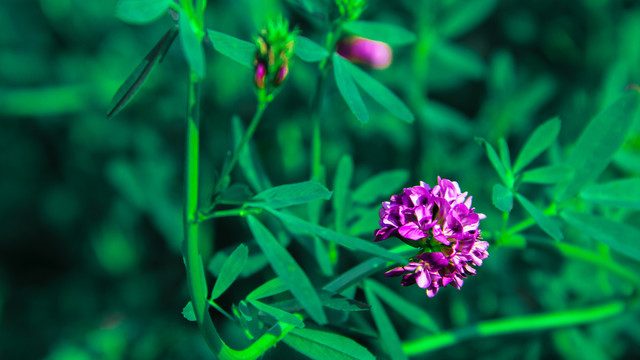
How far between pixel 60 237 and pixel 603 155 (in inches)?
50.8

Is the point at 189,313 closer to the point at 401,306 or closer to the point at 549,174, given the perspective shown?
the point at 401,306

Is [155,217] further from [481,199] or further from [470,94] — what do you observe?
[470,94]

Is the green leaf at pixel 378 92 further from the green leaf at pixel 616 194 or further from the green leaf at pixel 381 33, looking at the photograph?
the green leaf at pixel 616 194

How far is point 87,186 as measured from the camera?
57.9 inches

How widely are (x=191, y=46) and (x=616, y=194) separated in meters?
0.50

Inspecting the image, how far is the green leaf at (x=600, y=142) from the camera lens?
65 centimetres

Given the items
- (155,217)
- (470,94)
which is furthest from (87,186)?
(470,94)

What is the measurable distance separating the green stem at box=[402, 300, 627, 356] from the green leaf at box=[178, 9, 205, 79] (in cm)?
45

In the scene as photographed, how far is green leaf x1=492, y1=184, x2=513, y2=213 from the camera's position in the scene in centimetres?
53

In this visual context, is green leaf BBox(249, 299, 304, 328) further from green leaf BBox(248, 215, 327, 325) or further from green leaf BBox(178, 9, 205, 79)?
green leaf BBox(178, 9, 205, 79)

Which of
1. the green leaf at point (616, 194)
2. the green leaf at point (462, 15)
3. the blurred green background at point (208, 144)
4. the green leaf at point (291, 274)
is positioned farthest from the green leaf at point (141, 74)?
the green leaf at point (462, 15)

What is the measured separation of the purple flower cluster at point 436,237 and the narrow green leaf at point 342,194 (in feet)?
0.53

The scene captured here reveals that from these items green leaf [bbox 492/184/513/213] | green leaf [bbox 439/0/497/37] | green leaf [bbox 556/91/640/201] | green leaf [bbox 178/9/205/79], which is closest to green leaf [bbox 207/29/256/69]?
green leaf [bbox 178/9/205/79]

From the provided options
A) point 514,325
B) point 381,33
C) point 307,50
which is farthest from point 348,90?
point 514,325
